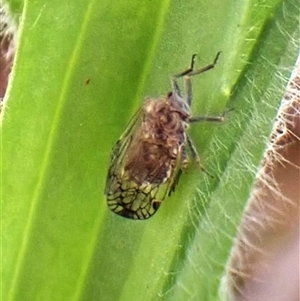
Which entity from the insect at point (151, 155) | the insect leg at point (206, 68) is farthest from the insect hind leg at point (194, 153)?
the insect leg at point (206, 68)

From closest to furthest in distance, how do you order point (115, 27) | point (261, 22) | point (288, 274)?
point (261, 22) < point (115, 27) < point (288, 274)

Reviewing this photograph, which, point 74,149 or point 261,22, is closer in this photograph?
point 261,22

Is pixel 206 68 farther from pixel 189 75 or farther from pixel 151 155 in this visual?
pixel 151 155

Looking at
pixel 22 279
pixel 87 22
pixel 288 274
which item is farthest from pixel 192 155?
pixel 288 274

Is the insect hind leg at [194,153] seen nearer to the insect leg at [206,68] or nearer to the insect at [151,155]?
the insect at [151,155]

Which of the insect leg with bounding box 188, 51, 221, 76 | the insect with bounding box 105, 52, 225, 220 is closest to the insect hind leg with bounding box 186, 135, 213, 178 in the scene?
the insect with bounding box 105, 52, 225, 220

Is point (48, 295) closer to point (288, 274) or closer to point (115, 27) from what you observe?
point (115, 27)

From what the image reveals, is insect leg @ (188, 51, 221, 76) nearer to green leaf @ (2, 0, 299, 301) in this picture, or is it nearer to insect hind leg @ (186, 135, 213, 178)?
green leaf @ (2, 0, 299, 301)
